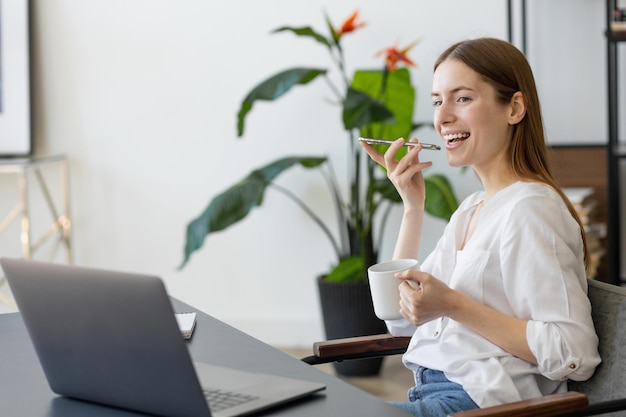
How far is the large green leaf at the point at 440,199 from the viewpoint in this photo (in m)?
3.39

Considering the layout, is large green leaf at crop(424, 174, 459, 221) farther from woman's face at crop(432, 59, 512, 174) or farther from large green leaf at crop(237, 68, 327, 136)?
woman's face at crop(432, 59, 512, 174)

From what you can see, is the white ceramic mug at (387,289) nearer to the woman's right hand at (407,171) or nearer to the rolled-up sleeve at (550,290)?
the rolled-up sleeve at (550,290)

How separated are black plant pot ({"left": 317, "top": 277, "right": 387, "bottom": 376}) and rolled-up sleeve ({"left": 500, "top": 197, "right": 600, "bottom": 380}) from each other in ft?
6.62

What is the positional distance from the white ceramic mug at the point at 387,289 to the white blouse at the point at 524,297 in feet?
0.43

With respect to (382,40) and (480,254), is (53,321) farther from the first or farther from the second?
(382,40)

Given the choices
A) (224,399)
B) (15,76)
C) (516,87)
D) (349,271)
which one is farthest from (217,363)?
(15,76)

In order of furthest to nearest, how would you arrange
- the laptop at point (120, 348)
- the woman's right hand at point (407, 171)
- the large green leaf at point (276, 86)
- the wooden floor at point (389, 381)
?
the large green leaf at point (276, 86)
the wooden floor at point (389, 381)
the woman's right hand at point (407, 171)
the laptop at point (120, 348)

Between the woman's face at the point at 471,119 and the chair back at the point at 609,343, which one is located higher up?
the woman's face at the point at 471,119

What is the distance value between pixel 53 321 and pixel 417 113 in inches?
111

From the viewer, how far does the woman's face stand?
171 cm

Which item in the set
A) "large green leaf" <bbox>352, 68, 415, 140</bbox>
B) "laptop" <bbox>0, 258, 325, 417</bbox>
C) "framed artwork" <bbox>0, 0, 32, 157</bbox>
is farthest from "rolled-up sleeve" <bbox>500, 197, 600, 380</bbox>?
"framed artwork" <bbox>0, 0, 32, 157</bbox>

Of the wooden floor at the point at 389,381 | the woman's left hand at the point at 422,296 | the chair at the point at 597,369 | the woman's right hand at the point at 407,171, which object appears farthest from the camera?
the wooden floor at the point at 389,381

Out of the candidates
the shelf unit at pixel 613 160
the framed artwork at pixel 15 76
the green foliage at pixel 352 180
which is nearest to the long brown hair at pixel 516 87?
the green foliage at pixel 352 180

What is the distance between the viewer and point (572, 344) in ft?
4.98
